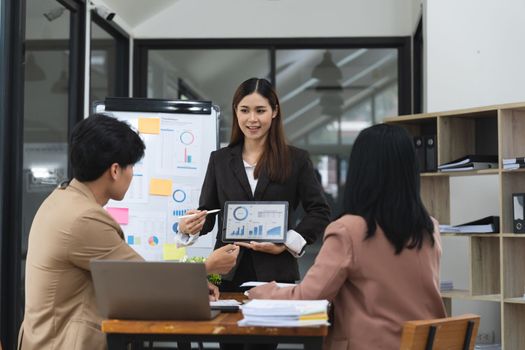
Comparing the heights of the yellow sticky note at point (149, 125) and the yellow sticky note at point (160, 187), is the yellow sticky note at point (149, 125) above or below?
above

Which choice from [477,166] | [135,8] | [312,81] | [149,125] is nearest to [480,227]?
[477,166]

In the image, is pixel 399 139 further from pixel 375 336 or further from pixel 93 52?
pixel 93 52

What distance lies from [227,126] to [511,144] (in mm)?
2604

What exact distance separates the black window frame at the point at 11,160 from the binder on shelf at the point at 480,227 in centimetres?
235

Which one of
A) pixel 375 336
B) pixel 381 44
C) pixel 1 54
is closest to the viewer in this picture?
pixel 375 336

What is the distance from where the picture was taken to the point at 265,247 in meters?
2.90

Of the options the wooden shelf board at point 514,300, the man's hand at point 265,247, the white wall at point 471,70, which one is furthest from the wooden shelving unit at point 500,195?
the man's hand at point 265,247

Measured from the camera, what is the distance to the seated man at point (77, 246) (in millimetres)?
2166

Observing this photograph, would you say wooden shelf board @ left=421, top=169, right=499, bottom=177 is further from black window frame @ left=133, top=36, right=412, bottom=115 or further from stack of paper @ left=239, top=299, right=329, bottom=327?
stack of paper @ left=239, top=299, right=329, bottom=327

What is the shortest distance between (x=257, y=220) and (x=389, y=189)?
2.90ft

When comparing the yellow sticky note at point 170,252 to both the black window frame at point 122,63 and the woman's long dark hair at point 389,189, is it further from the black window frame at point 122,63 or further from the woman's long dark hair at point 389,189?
the woman's long dark hair at point 389,189

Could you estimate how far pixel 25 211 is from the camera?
4434mm

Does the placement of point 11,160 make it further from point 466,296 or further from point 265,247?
point 466,296

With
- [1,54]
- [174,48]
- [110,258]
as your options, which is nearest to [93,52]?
[174,48]
